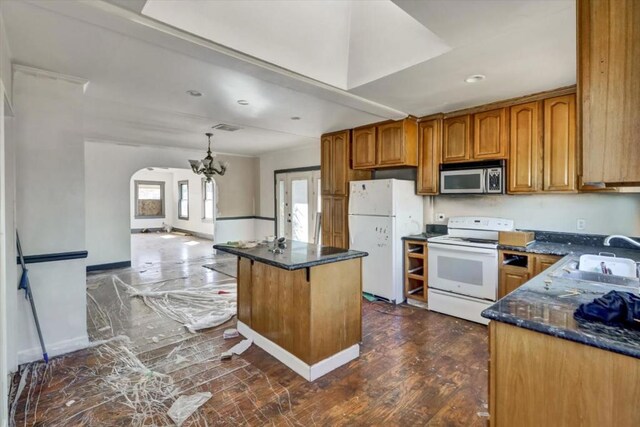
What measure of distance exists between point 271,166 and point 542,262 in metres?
5.91

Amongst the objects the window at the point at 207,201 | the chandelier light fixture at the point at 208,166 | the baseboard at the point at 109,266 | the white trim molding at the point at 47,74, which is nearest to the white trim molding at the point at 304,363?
the white trim molding at the point at 47,74

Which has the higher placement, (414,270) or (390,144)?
(390,144)

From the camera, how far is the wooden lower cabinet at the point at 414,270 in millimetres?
4129

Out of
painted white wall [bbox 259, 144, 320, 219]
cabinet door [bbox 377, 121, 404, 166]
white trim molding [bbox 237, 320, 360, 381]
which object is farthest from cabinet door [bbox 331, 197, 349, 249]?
white trim molding [bbox 237, 320, 360, 381]

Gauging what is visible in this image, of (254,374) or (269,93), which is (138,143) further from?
(254,374)

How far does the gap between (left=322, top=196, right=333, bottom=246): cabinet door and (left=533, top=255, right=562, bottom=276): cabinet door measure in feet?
9.15

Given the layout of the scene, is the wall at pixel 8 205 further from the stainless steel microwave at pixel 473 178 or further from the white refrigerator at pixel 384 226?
the stainless steel microwave at pixel 473 178

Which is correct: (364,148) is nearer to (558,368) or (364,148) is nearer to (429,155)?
(429,155)

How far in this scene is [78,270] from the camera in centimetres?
293

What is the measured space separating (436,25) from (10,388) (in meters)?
3.91

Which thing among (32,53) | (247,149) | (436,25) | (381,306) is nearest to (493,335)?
(436,25)

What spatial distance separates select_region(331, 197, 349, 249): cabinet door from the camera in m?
4.88

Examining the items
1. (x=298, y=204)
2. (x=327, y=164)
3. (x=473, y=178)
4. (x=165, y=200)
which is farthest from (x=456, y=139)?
(x=165, y=200)

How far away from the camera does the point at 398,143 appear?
13.7ft
